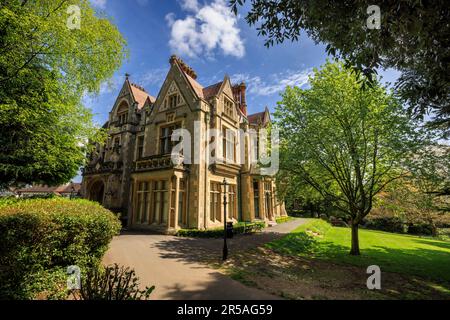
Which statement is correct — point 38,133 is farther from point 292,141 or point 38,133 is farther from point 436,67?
point 436,67

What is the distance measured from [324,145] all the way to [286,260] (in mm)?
7053

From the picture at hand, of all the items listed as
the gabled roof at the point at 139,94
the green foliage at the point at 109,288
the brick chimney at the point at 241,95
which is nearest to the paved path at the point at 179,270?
the green foliage at the point at 109,288

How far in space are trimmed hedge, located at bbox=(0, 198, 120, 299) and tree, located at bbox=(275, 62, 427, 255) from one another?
1118cm

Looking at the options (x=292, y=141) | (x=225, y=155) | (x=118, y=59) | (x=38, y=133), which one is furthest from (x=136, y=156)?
A: (x=292, y=141)

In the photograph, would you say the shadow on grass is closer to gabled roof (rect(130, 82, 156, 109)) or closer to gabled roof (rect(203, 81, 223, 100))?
gabled roof (rect(203, 81, 223, 100))

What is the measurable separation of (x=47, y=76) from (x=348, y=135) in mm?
15606

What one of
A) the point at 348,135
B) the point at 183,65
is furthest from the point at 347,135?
the point at 183,65

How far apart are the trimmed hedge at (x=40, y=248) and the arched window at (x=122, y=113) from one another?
775 inches

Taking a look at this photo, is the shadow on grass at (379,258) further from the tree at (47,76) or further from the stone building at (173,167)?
the tree at (47,76)

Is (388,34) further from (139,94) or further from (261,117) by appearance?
(139,94)

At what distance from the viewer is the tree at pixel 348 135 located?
35.3 ft

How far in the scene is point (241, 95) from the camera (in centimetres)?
2778
